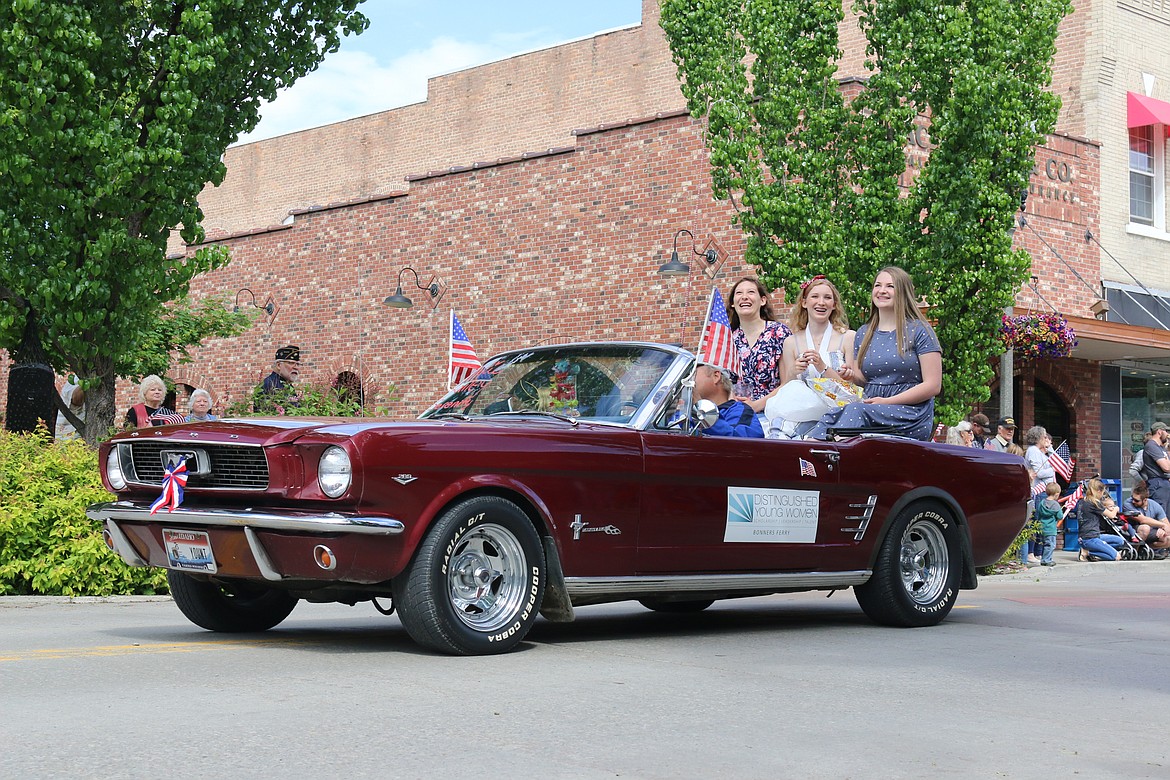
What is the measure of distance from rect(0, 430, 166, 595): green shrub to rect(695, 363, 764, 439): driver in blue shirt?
5.13 metres

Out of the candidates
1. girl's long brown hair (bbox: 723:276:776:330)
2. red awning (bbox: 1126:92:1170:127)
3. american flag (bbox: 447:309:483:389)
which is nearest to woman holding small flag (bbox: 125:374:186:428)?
american flag (bbox: 447:309:483:389)

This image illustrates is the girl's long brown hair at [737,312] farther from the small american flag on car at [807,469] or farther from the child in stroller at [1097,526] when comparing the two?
the child in stroller at [1097,526]

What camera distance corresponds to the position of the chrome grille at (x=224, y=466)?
685cm

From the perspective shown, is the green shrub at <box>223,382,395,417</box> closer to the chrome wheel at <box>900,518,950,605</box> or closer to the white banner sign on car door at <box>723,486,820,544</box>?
the chrome wheel at <box>900,518,950,605</box>

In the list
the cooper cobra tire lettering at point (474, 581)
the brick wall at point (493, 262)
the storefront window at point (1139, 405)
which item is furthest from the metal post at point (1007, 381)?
the cooper cobra tire lettering at point (474, 581)

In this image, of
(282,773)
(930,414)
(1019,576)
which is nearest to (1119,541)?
(1019,576)

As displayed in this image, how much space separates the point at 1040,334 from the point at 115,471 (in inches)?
622

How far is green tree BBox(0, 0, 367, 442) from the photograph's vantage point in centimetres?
1352

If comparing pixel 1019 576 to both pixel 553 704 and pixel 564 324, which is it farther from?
pixel 553 704

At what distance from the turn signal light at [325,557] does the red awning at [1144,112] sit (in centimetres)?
2274

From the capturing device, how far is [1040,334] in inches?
814

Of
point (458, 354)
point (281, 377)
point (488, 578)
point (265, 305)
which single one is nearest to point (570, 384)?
point (488, 578)

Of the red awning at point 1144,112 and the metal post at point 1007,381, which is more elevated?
the red awning at point 1144,112

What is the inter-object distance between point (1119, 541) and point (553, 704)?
52.9 feet
